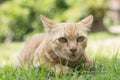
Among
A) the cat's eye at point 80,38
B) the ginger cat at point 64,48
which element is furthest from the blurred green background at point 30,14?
the cat's eye at point 80,38

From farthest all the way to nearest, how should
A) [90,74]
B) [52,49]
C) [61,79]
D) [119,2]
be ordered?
[119,2], [52,49], [90,74], [61,79]

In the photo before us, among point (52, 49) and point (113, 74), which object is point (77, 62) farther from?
point (113, 74)

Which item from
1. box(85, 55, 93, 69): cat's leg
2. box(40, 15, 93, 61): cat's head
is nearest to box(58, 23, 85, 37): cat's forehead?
box(40, 15, 93, 61): cat's head

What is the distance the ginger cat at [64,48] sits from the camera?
5340 mm

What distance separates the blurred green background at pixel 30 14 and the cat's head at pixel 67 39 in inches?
451

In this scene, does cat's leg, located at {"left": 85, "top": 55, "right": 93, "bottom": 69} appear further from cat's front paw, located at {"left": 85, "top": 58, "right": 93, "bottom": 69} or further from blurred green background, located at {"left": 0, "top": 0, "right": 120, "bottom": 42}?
blurred green background, located at {"left": 0, "top": 0, "right": 120, "bottom": 42}

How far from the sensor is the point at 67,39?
538 cm

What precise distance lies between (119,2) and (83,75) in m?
26.2

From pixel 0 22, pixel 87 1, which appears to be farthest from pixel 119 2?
pixel 0 22

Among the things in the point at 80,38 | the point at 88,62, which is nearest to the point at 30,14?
the point at 88,62

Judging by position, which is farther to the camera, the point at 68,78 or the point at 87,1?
the point at 87,1

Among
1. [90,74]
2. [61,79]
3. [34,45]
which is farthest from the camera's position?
[34,45]

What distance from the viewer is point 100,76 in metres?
4.98

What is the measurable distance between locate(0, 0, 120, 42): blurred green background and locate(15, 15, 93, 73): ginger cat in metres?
11.4
